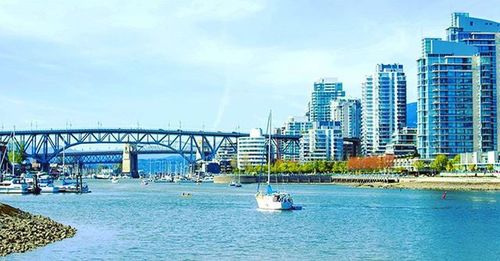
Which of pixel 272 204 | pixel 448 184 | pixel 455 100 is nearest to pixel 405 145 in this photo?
pixel 455 100

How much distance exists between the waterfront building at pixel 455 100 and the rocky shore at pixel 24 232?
396 ft

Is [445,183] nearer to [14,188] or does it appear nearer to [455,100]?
[455,100]

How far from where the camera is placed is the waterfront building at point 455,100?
160875 millimetres

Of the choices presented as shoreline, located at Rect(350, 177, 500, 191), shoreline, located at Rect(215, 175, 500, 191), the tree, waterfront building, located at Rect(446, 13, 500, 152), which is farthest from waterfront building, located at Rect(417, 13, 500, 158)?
shoreline, located at Rect(350, 177, 500, 191)

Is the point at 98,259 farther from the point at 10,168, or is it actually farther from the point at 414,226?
the point at 10,168

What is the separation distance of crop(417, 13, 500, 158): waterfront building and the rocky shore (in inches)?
4752

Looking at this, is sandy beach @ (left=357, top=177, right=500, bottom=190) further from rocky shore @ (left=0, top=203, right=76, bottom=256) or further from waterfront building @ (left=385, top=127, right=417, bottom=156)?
rocky shore @ (left=0, top=203, right=76, bottom=256)

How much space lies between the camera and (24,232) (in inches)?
1641

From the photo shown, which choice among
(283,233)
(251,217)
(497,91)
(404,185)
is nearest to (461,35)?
(497,91)

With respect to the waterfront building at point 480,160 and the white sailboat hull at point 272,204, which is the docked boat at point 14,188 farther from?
the waterfront building at point 480,160

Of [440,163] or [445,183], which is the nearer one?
[445,183]

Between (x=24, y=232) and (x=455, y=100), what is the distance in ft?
427

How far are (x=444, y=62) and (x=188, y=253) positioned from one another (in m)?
130

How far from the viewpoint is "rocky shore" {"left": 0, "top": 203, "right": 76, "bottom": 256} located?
122ft
